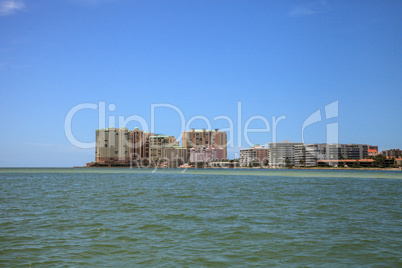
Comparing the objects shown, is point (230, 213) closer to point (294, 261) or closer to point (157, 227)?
point (157, 227)

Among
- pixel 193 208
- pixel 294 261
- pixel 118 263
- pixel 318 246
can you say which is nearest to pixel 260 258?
pixel 294 261

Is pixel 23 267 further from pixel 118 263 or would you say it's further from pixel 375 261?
pixel 375 261

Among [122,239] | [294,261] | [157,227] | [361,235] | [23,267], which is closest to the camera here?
[23,267]

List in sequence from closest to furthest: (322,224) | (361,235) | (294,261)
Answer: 1. (294,261)
2. (361,235)
3. (322,224)

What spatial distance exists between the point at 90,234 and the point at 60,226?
2.70 metres

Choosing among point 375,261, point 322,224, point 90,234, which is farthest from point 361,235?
point 90,234

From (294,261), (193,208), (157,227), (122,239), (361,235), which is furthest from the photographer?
(193,208)

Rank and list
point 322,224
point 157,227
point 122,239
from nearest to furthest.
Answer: point 122,239 < point 157,227 < point 322,224

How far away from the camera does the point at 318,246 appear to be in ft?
41.7

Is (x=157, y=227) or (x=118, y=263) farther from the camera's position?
(x=157, y=227)

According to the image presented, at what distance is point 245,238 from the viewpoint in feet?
45.8

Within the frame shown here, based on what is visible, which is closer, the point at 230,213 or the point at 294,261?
the point at 294,261

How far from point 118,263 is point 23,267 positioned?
255 centimetres

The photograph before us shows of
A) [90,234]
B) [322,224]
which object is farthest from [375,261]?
[90,234]
